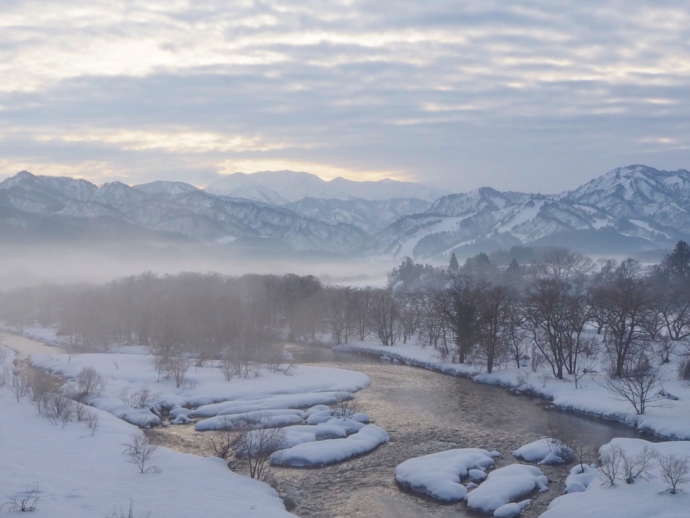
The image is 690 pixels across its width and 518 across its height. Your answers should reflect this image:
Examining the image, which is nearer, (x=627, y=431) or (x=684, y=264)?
(x=627, y=431)

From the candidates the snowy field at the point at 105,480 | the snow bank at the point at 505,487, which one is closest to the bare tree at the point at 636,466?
the snow bank at the point at 505,487

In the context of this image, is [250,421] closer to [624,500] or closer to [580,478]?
[580,478]

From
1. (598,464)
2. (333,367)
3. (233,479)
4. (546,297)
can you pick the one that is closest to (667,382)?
(546,297)

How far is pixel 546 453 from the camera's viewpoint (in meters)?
31.2

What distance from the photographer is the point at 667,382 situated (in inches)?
1859

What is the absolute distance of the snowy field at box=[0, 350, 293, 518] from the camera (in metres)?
22.4

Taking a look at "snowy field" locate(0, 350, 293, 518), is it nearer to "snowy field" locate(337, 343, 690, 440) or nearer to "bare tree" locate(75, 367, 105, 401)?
"bare tree" locate(75, 367, 105, 401)

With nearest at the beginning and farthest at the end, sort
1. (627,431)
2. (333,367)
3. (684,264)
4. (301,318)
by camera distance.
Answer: (627,431) → (333,367) → (301,318) → (684,264)

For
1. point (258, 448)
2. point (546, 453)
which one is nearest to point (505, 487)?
point (546, 453)

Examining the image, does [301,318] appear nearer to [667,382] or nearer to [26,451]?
[667,382]

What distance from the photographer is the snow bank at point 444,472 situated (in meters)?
26.5

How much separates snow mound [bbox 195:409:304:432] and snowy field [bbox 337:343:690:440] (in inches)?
768

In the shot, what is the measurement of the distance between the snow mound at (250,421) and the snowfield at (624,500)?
705 inches

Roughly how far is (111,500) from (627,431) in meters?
29.7
